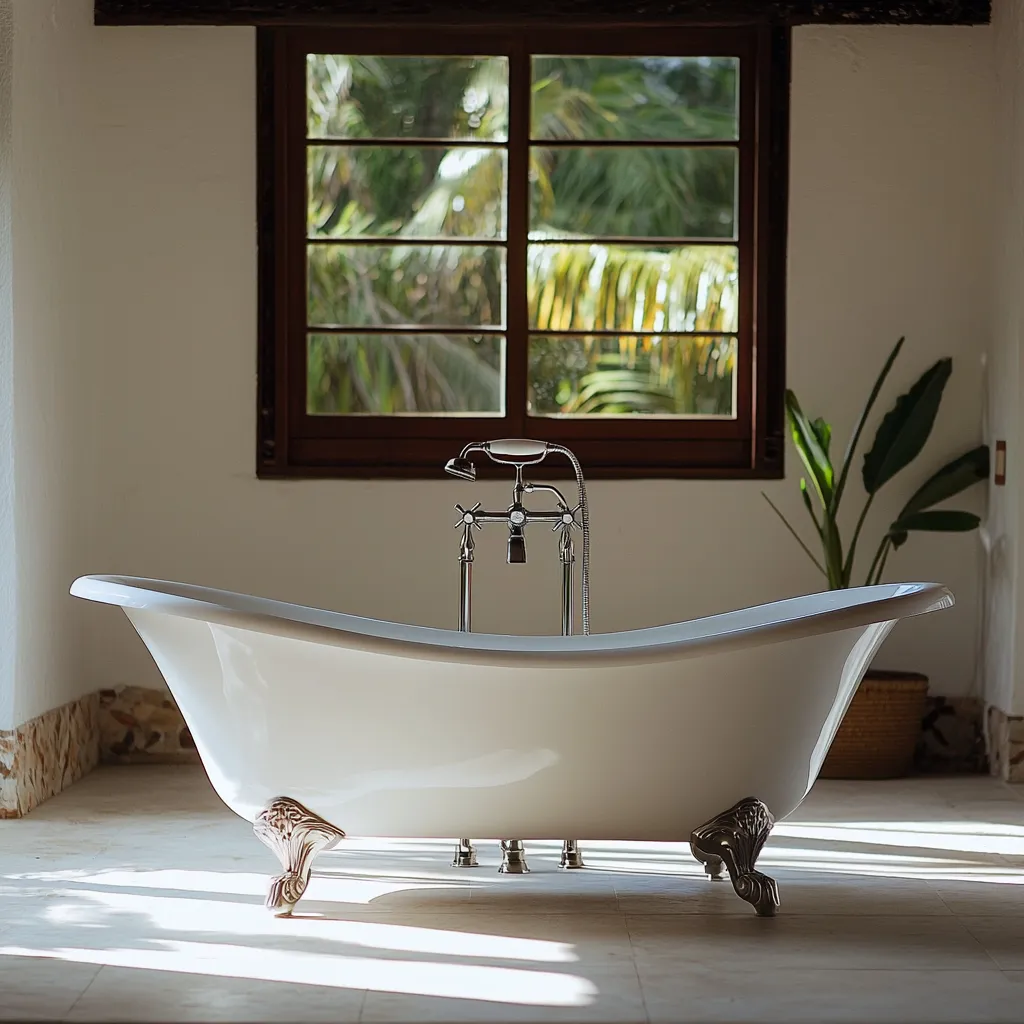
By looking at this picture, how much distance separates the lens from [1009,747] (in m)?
3.87

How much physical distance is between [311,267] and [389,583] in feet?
3.16

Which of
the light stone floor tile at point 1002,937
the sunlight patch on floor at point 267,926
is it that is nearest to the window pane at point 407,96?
the sunlight patch on floor at point 267,926

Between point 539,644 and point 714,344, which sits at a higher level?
point 714,344

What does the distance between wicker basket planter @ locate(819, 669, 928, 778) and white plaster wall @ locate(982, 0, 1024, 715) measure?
0.80 feet

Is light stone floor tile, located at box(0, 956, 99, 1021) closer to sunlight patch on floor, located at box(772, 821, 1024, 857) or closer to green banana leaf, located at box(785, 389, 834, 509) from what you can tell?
sunlight patch on floor, located at box(772, 821, 1024, 857)

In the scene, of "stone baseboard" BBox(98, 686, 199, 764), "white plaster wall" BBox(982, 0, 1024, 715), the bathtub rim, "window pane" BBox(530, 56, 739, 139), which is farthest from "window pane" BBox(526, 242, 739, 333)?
the bathtub rim

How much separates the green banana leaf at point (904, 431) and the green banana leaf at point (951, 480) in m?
0.10

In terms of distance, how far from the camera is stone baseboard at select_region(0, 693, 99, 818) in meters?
3.45

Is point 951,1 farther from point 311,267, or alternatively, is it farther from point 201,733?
point 201,733

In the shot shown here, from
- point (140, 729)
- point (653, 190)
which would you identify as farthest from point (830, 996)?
point (653, 190)

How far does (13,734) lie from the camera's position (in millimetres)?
3445

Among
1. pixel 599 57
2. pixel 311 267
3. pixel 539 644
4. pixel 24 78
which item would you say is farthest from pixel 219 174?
pixel 539 644

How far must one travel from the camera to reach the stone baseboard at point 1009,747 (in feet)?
12.6

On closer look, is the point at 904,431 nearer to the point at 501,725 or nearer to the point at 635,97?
the point at 635,97
